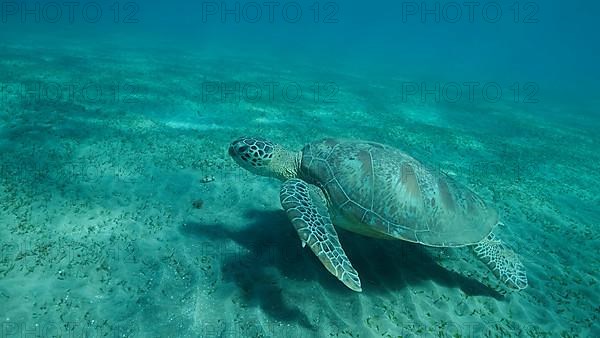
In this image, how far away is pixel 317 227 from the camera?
4.52m

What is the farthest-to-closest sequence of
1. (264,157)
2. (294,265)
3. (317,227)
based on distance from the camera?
(264,157)
(294,265)
(317,227)

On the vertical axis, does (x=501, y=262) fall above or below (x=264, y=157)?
below

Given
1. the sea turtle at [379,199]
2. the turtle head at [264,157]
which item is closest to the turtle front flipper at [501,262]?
the sea turtle at [379,199]

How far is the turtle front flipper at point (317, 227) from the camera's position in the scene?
4094mm

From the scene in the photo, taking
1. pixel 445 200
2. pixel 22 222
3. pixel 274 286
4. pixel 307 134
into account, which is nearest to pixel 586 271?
pixel 445 200

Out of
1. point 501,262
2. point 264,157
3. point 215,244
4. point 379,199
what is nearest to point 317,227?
point 379,199

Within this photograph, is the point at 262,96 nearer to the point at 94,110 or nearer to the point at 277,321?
the point at 94,110

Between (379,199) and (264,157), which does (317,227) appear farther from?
(264,157)

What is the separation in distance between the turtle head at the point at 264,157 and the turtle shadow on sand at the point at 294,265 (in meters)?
1.25

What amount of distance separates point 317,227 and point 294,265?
56.2 inches

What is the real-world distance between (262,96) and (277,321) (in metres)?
14.5

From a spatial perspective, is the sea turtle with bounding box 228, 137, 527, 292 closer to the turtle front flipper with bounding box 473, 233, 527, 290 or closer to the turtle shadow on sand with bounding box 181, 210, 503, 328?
the turtle front flipper with bounding box 473, 233, 527, 290

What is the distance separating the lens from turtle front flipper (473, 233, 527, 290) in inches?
217

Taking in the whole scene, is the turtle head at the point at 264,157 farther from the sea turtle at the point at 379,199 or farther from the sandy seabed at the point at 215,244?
the sandy seabed at the point at 215,244
